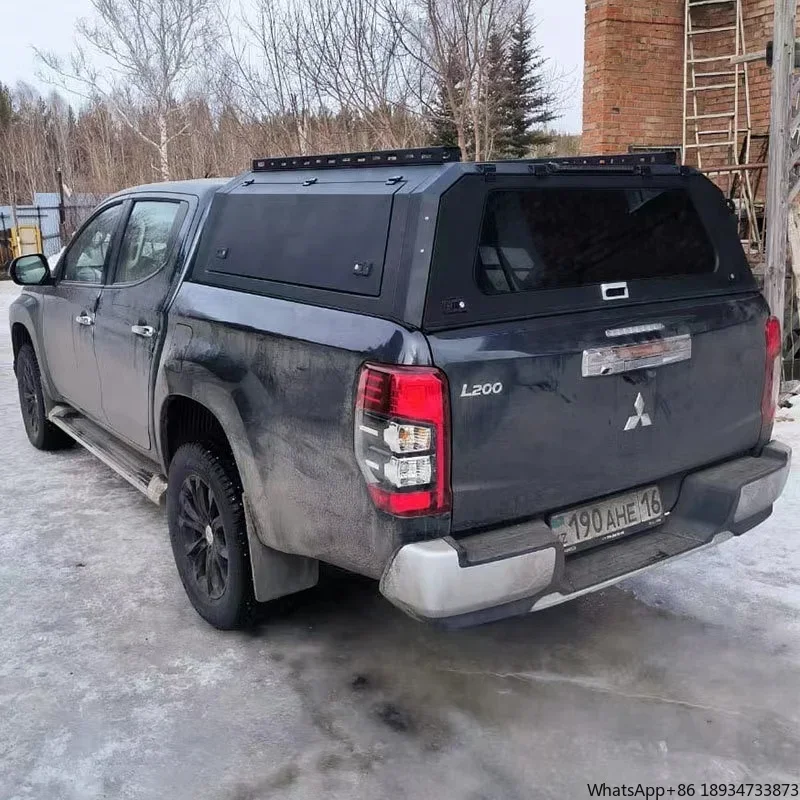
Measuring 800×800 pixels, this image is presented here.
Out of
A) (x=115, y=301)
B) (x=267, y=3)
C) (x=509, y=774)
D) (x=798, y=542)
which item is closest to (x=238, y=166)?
(x=267, y=3)

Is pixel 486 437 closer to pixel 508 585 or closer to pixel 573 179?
pixel 508 585

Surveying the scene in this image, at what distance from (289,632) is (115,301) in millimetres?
1905

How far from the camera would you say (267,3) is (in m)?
13.6

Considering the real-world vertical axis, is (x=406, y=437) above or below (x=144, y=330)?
below

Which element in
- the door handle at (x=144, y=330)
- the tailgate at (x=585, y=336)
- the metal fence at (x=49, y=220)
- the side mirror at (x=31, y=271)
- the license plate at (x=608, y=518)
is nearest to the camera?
the tailgate at (x=585, y=336)

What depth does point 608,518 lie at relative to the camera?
118 inches

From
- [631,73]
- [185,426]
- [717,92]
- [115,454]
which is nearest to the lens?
[185,426]

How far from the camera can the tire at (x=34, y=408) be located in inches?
235

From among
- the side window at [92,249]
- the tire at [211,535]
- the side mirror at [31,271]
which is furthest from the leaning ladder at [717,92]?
the tire at [211,535]

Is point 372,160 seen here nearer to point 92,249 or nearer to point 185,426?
point 185,426

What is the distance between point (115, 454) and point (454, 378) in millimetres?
2738

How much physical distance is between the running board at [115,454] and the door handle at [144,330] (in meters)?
0.70

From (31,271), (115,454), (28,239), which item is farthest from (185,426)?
(28,239)

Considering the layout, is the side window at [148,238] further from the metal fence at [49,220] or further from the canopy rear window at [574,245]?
the metal fence at [49,220]
